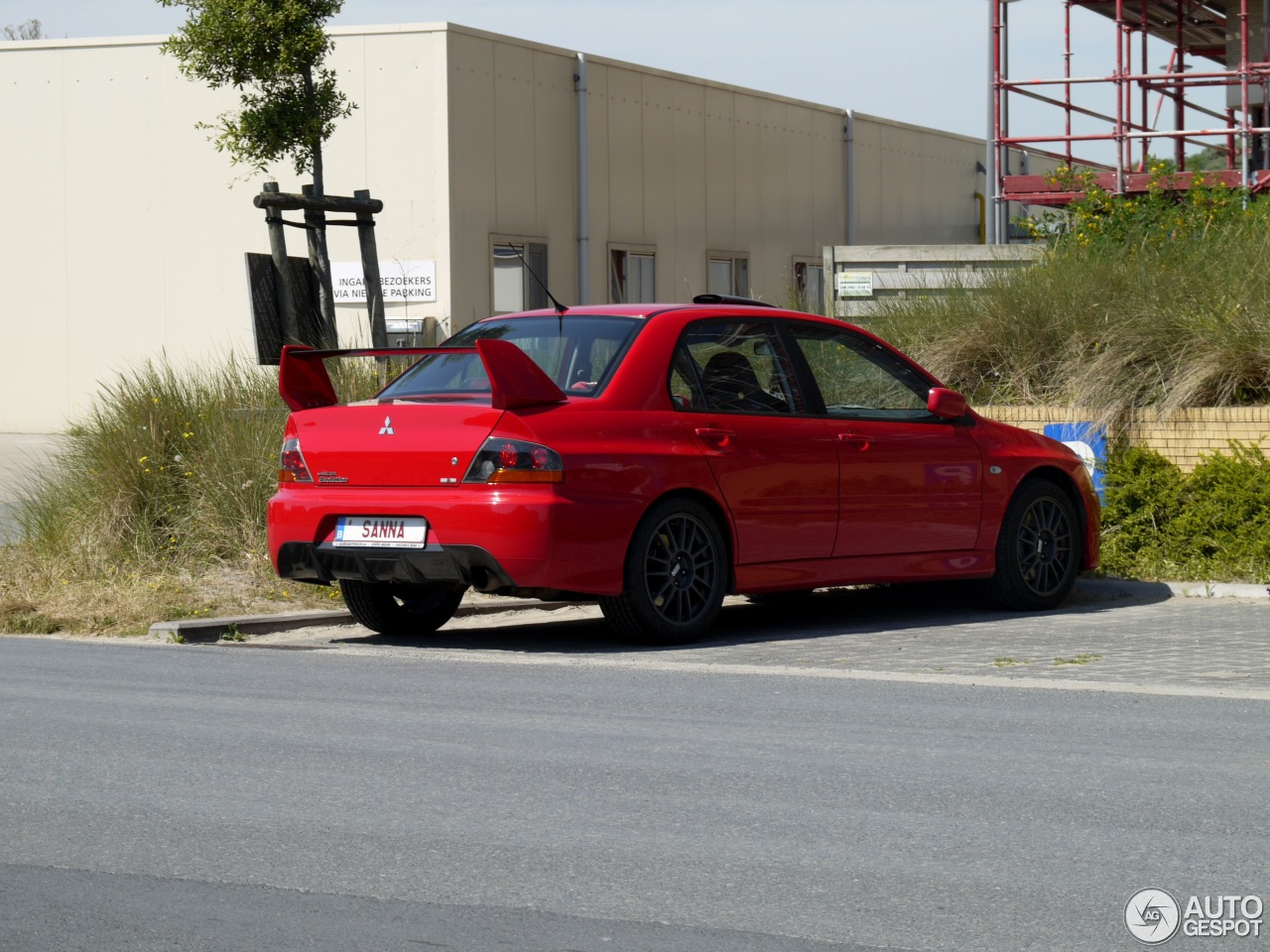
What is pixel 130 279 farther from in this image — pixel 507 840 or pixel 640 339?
pixel 507 840

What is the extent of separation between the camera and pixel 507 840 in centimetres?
533

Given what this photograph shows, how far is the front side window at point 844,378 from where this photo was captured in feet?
33.7

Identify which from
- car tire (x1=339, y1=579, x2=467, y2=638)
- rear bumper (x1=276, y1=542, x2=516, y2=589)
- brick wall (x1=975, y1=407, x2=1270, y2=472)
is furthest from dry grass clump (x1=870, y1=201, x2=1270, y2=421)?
rear bumper (x1=276, y1=542, x2=516, y2=589)

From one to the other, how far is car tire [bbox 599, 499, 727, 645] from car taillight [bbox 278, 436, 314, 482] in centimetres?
168

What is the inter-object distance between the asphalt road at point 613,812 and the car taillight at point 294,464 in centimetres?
146

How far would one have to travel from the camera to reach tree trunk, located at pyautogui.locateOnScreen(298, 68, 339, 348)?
15.1m

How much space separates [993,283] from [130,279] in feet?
52.6

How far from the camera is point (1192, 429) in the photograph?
12359 millimetres

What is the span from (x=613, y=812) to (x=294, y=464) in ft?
14.4

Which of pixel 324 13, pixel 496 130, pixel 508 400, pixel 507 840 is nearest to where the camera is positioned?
pixel 507 840

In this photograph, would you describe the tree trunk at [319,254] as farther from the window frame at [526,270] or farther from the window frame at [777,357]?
the window frame at [526,270]

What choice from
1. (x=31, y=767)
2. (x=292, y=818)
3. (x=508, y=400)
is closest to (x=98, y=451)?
(x=508, y=400)

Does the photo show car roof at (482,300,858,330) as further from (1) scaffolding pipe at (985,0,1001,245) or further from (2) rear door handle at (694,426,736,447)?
(1) scaffolding pipe at (985,0,1001,245)

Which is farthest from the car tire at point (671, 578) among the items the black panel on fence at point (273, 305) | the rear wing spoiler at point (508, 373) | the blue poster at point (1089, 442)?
the black panel on fence at point (273, 305)
